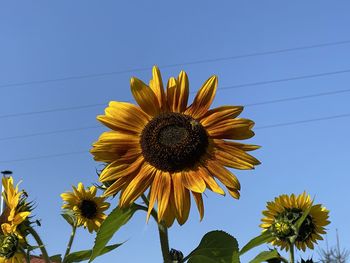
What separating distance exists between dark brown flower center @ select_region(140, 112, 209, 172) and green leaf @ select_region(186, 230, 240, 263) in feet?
0.77

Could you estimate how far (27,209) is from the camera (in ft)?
8.18

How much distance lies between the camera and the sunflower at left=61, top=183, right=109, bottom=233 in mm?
4156

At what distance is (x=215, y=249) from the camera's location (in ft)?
5.96

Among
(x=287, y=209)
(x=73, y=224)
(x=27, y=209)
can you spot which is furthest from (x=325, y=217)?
(x=27, y=209)

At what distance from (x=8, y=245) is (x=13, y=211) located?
0.14m

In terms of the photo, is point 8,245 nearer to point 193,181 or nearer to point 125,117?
point 125,117

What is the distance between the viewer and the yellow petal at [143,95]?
1.86 m

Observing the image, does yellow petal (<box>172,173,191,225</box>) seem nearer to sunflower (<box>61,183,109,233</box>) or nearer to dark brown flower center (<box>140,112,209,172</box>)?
dark brown flower center (<box>140,112,209,172</box>)

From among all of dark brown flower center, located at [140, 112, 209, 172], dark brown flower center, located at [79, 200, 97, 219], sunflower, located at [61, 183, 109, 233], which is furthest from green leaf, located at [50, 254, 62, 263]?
dark brown flower center, located at [79, 200, 97, 219]

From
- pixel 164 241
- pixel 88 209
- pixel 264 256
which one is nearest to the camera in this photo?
pixel 164 241

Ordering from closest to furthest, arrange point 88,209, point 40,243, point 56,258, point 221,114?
point 221,114
point 40,243
point 56,258
point 88,209

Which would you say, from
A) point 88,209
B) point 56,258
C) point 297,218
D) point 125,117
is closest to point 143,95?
point 125,117

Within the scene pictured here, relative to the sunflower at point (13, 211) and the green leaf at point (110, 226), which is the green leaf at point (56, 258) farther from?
the green leaf at point (110, 226)

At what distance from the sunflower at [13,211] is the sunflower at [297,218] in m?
1.38
